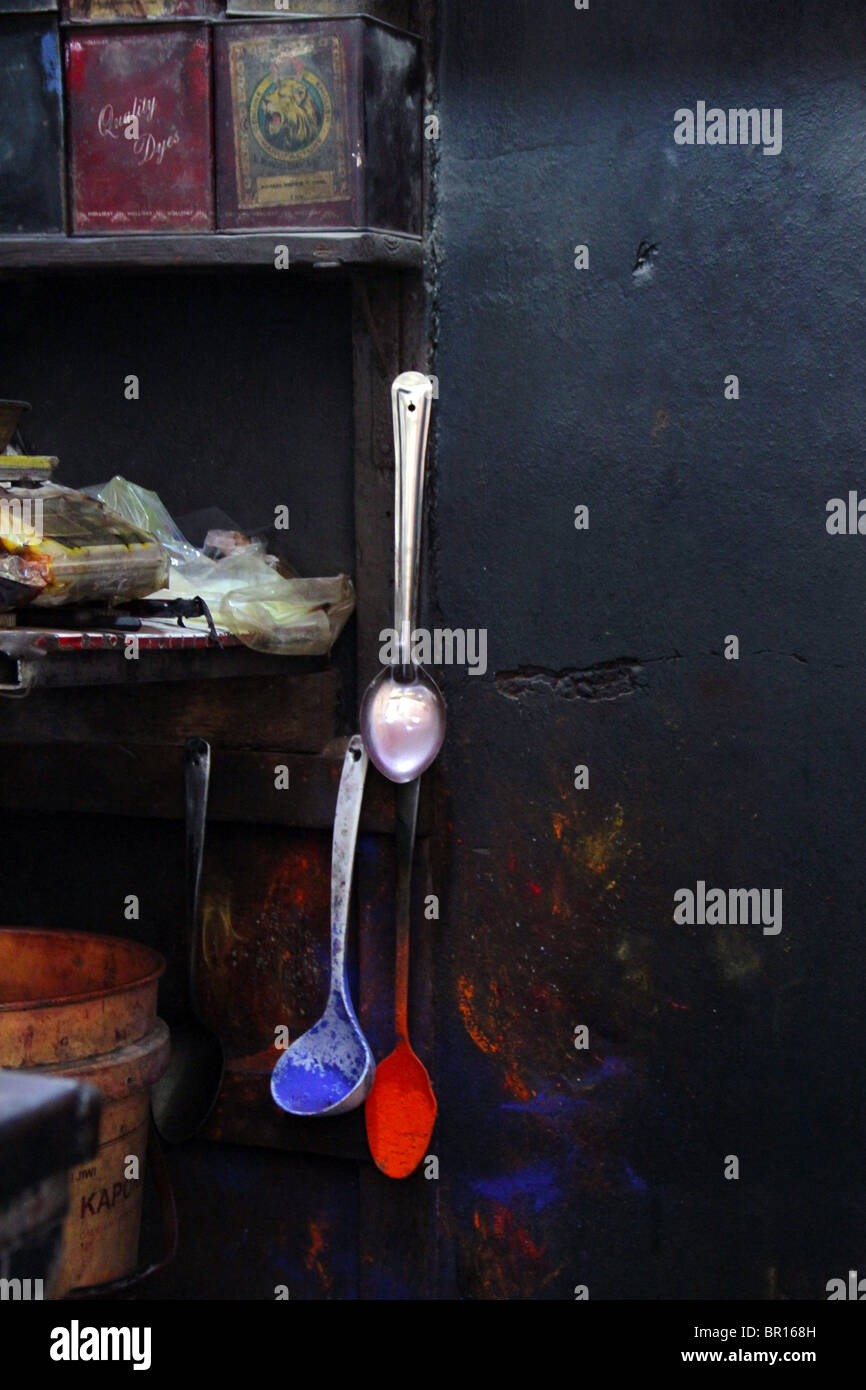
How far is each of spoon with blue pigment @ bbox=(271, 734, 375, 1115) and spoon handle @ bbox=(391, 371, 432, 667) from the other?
0.99 feet

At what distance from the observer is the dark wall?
2.63 m

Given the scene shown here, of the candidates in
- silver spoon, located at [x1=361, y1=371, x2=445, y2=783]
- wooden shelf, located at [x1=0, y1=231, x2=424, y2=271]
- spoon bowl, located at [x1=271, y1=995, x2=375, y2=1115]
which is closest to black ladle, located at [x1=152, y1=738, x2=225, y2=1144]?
spoon bowl, located at [x1=271, y1=995, x2=375, y2=1115]

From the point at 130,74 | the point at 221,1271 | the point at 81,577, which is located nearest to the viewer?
the point at 81,577

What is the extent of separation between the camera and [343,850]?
2.79 metres

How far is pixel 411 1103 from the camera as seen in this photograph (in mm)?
2844

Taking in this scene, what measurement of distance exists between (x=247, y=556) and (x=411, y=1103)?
1049 millimetres

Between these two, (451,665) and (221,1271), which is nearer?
(451,665)

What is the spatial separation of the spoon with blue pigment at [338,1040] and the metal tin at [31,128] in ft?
3.52

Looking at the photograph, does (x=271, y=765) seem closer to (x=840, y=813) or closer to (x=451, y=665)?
(x=451, y=665)

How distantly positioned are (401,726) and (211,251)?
876 mm

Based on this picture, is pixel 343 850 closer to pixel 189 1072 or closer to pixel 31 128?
pixel 189 1072

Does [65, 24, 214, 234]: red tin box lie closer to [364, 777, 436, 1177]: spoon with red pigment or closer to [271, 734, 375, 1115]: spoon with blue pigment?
[271, 734, 375, 1115]: spoon with blue pigment

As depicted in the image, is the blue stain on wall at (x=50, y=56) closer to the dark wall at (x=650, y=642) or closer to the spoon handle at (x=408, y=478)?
the dark wall at (x=650, y=642)
